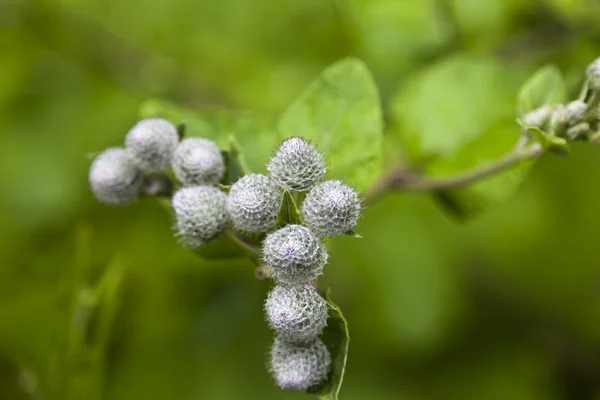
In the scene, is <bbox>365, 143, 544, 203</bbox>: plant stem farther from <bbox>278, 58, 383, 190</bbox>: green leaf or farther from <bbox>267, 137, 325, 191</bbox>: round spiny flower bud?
<bbox>267, 137, 325, 191</bbox>: round spiny flower bud

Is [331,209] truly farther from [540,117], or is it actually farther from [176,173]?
[540,117]

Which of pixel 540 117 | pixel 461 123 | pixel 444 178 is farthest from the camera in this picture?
pixel 461 123

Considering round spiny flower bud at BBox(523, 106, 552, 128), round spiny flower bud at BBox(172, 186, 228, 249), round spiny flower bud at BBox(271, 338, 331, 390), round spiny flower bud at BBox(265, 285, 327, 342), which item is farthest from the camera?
round spiny flower bud at BBox(523, 106, 552, 128)

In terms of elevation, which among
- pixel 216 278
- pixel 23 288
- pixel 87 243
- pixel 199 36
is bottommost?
pixel 216 278

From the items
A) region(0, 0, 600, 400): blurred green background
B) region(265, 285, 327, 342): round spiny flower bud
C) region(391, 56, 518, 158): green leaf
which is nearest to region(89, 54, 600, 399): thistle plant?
region(265, 285, 327, 342): round spiny flower bud

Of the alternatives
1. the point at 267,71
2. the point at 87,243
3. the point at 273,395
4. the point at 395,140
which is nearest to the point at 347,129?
the point at 395,140

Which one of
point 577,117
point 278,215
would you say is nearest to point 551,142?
point 577,117

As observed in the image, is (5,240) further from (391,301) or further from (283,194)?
(283,194)

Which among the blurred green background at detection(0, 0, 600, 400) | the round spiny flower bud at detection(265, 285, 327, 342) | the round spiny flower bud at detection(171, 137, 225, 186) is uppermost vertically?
the round spiny flower bud at detection(171, 137, 225, 186)
